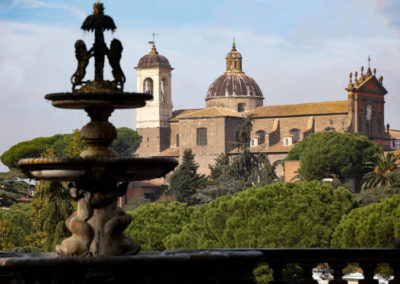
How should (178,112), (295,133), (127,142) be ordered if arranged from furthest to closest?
(127,142), (178,112), (295,133)

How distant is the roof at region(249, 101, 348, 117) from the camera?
87750mm

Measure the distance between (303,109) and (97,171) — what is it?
8207 centimetres

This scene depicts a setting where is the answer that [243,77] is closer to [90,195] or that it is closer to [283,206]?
[283,206]

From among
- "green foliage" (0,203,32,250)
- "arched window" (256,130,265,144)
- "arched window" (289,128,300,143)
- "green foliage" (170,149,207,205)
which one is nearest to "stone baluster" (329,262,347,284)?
"green foliage" (0,203,32,250)

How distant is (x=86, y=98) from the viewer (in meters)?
8.30

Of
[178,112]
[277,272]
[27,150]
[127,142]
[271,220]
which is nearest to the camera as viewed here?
[277,272]

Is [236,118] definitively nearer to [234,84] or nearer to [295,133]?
[295,133]

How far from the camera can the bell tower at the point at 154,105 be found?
9681 centimetres

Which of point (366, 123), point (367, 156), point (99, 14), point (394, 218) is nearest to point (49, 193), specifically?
point (394, 218)

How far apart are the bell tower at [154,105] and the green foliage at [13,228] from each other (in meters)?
46.4

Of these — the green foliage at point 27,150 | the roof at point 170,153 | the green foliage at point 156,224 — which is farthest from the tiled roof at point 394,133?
the green foliage at point 156,224

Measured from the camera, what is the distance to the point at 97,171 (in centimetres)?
804

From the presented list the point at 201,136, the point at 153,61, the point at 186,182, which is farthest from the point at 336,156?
the point at 153,61

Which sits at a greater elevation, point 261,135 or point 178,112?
point 178,112
